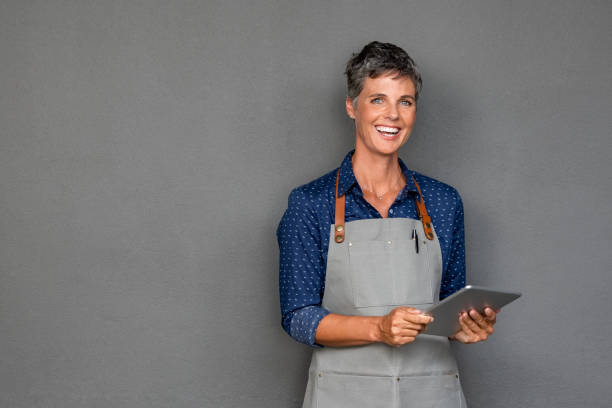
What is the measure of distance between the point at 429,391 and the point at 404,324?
32 cm

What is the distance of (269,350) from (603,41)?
165cm

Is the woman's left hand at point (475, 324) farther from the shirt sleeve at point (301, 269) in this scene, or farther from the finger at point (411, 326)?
the shirt sleeve at point (301, 269)

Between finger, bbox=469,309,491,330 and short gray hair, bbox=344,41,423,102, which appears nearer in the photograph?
finger, bbox=469,309,491,330

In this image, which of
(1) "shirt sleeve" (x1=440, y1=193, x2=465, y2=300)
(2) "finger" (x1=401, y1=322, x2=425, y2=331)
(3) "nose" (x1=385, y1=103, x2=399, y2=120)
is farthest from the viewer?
(1) "shirt sleeve" (x1=440, y1=193, x2=465, y2=300)

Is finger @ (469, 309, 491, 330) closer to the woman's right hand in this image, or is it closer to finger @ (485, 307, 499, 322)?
finger @ (485, 307, 499, 322)

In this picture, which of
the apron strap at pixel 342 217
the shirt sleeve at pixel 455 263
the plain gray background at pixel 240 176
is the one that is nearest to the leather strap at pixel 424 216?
the apron strap at pixel 342 217

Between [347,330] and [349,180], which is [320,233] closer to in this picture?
[349,180]

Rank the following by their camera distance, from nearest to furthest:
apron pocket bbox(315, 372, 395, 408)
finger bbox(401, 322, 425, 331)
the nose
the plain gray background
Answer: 1. finger bbox(401, 322, 425, 331)
2. apron pocket bbox(315, 372, 395, 408)
3. the nose
4. the plain gray background

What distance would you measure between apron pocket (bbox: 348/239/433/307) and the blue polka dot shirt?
0.10 metres

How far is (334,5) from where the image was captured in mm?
2432

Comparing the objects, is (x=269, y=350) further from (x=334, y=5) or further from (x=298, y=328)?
(x=334, y=5)

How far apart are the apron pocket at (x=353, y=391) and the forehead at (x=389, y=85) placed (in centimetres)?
77

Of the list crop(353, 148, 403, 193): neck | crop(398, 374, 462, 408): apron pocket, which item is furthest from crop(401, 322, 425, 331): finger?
crop(353, 148, 403, 193): neck

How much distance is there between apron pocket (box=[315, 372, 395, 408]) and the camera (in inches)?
69.5
